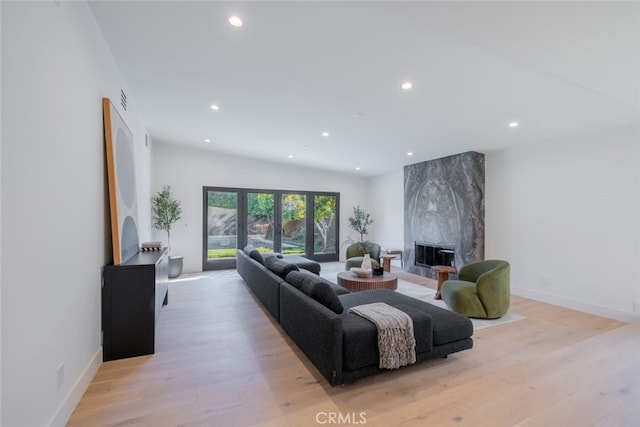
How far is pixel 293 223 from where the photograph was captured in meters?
8.23

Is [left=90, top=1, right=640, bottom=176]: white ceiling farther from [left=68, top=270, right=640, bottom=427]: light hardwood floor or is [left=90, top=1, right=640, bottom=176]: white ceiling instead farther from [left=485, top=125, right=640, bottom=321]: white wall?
[left=68, top=270, right=640, bottom=427]: light hardwood floor

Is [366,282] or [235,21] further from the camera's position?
[366,282]

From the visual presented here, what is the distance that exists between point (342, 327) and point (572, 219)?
444 cm

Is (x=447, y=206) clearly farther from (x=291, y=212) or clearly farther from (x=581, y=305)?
(x=291, y=212)

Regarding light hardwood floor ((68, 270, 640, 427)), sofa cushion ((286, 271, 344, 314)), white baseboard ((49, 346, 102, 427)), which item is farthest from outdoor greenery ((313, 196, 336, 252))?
white baseboard ((49, 346, 102, 427))

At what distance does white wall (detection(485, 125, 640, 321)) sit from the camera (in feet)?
12.8

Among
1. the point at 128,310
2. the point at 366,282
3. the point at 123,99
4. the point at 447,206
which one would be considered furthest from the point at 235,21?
the point at 447,206

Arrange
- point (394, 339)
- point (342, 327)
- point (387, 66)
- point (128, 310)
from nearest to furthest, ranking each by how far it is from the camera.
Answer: point (342, 327)
point (394, 339)
point (128, 310)
point (387, 66)

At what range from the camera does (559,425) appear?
5.94 feet

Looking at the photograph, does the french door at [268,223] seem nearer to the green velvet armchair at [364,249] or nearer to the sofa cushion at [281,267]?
the green velvet armchair at [364,249]

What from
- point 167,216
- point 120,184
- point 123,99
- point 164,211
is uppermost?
point 123,99

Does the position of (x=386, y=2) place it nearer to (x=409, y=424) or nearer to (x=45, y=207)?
(x=45, y=207)

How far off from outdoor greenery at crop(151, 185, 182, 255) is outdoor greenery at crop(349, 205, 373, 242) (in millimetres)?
4770

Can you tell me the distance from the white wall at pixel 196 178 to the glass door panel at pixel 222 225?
0.76 feet
